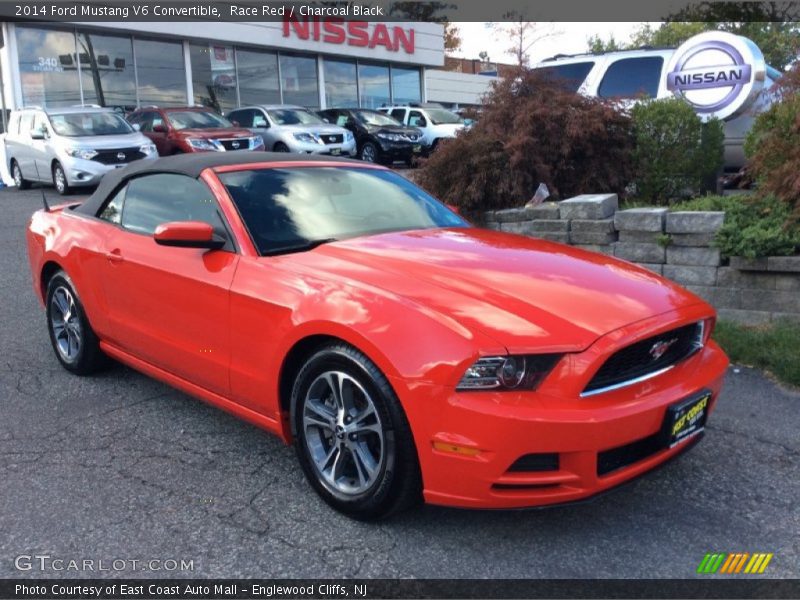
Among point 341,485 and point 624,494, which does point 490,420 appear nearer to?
point 341,485

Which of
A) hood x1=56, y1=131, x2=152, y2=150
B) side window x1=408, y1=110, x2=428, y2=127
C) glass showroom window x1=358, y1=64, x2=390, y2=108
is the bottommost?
hood x1=56, y1=131, x2=152, y2=150

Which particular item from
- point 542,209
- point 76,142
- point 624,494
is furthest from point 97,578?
point 76,142

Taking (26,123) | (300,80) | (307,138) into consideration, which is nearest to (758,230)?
(307,138)

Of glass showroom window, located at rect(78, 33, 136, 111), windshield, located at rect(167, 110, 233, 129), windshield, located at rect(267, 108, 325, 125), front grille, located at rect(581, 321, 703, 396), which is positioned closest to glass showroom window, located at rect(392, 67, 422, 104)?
glass showroom window, located at rect(78, 33, 136, 111)

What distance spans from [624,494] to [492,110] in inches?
215

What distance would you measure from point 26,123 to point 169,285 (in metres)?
Answer: 14.4

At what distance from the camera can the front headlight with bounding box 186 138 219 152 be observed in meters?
16.6

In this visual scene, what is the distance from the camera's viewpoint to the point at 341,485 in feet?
10.9

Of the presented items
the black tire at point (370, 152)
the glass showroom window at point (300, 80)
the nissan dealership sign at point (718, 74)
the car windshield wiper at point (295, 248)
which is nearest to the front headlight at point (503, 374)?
the car windshield wiper at point (295, 248)

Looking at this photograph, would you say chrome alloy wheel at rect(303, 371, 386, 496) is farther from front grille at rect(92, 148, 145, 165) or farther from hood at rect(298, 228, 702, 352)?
front grille at rect(92, 148, 145, 165)

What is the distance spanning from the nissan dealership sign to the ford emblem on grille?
5971 mm

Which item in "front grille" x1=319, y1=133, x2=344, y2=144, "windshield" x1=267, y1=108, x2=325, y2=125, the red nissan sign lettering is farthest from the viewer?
the red nissan sign lettering

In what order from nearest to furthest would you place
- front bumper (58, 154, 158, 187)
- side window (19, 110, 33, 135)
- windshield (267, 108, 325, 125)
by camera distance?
front bumper (58, 154, 158, 187) < side window (19, 110, 33, 135) < windshield (267, 108, 325, 125)

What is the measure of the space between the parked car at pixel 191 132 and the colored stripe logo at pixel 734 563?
14722mm
